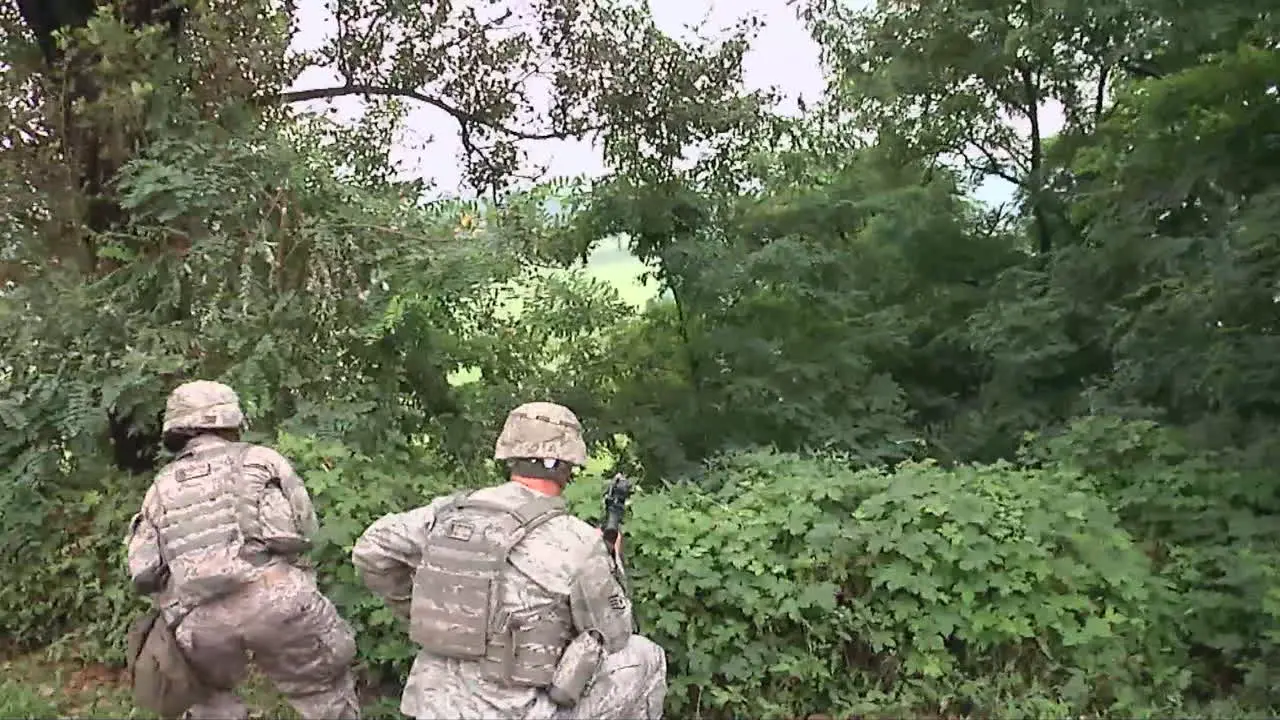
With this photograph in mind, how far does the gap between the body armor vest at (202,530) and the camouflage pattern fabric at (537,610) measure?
0.60 m

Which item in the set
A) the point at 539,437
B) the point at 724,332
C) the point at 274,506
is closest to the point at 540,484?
the point at 539,437

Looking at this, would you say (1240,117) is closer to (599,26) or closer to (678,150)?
(678,150)

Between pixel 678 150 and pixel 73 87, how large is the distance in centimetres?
418

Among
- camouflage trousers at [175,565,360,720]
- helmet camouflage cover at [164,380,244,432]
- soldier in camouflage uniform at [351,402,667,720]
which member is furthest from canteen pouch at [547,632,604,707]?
helmet camouflage cover at [164,380,244,432]

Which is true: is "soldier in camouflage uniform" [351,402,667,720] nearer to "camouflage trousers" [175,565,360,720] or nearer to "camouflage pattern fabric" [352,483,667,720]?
"camouflage pattern fabric" [352,483,667,720]

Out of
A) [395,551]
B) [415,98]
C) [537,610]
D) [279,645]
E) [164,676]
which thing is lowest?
[164,676]

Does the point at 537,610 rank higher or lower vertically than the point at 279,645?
higher

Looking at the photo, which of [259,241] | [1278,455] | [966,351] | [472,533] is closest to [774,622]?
[472,533]

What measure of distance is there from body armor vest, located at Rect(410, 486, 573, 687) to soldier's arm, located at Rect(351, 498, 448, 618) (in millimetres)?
110

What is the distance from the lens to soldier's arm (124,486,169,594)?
4160mm

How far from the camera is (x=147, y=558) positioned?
417 cm

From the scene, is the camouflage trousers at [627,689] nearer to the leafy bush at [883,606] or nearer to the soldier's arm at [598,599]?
the soldier's arm at [598,599]

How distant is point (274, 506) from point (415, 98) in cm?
535

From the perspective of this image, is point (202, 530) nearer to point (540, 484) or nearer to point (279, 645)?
point (279, 645)
